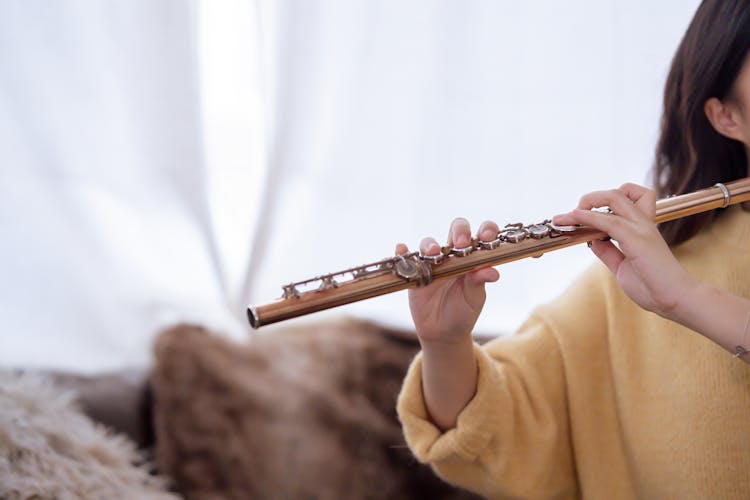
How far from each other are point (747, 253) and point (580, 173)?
0.58 meters

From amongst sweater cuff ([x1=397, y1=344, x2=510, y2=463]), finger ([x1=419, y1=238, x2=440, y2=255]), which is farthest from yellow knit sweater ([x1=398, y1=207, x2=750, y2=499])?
finger ([x1=419, y1=238, x2=440, y2=255])

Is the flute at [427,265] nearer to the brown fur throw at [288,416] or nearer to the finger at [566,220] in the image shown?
the finger at [566,220]

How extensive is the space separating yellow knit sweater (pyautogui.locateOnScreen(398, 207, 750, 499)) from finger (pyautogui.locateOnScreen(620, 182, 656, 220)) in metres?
0.22

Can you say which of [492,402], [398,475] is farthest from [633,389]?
[398,475]

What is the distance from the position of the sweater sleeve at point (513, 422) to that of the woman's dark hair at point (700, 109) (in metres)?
0.22

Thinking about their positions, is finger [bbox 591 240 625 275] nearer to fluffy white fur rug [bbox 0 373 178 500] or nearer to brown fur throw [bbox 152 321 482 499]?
brown fur throw [bbox 152 321 482 499]

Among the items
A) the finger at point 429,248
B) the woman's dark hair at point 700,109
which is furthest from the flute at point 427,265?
the woman's dark hair at point 700,109

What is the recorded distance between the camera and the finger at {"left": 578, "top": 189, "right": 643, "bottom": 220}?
2.98ft

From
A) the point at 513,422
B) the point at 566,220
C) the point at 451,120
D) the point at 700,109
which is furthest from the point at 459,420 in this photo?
the point at 451,120

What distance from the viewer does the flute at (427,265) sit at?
0.84 metres

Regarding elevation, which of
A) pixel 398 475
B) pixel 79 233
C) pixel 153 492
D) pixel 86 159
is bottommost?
pixel 398 475

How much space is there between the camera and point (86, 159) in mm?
1902

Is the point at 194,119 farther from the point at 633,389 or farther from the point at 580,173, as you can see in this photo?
the point at 633,389

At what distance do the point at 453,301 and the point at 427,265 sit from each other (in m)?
0.10
